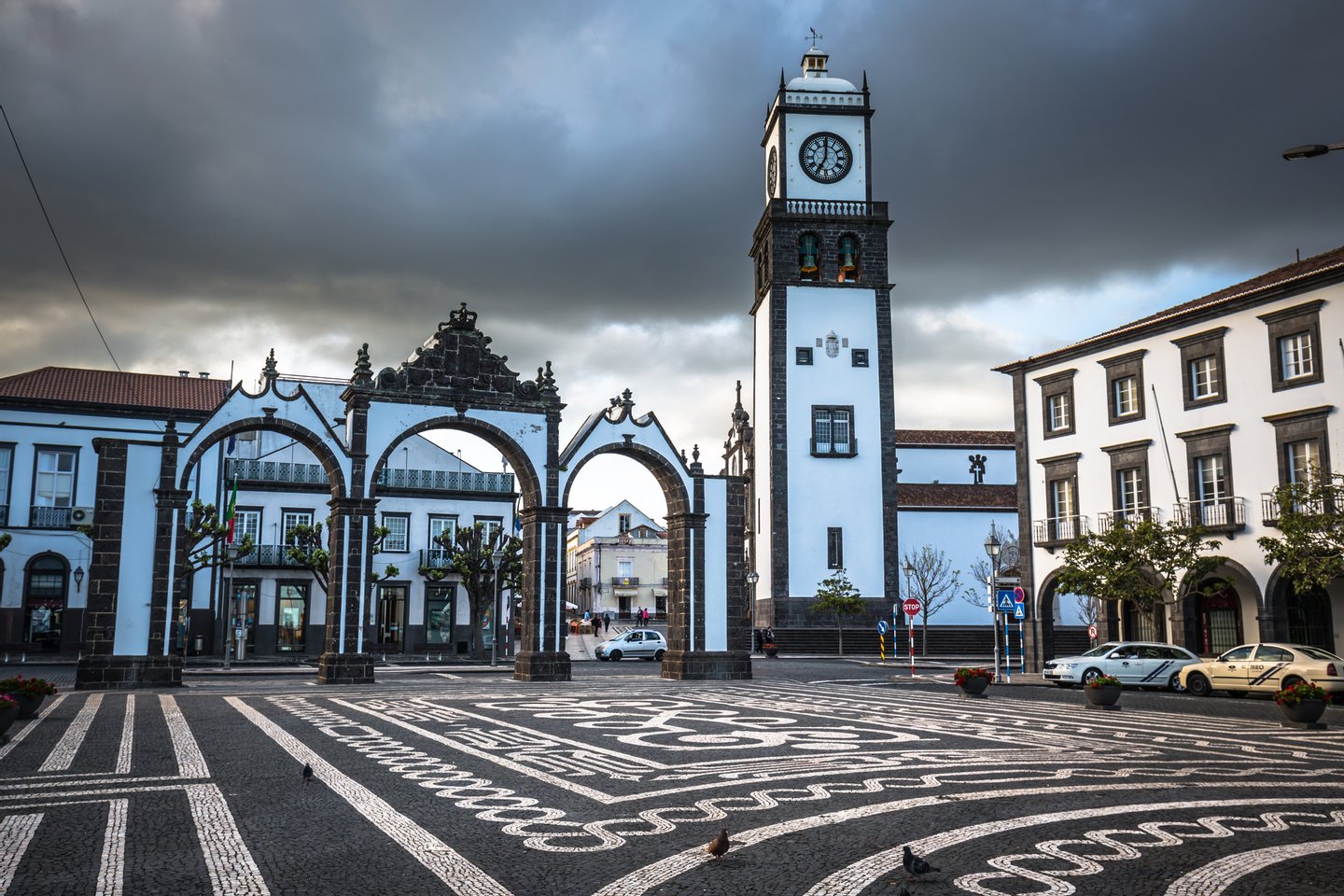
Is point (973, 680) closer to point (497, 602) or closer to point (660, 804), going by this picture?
point (660, 804)

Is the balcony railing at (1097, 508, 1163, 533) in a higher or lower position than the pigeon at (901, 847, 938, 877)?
higher

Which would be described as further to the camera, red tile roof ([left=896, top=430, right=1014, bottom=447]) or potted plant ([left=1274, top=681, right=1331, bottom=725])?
red tile roof ([left=896, top=430, right=1014, bottom=447])

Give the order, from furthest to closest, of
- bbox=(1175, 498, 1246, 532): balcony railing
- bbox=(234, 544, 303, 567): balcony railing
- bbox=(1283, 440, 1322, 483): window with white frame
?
bbox=(234, 544, 303, 567): balcony railing → bbox=(1175, 498, 1246, 532): balcony railing → bbox=(1283, 440, 1322, 483): window with white frame

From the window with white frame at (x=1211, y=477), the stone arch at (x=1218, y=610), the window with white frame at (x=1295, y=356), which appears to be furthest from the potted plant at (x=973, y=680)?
the window with white frame at (x=1295, y=356)

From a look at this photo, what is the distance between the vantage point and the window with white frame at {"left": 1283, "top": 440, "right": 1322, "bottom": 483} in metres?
28.1

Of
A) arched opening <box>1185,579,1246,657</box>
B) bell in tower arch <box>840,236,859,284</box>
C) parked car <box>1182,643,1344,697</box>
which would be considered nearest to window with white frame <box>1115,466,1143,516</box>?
arched opening <box>1185,579,1246,657</box>

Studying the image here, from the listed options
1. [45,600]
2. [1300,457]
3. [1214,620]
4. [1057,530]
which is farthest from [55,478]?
[1300,457]

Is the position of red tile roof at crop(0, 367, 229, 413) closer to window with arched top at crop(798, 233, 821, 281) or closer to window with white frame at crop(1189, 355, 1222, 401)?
window with arched top at crop(798, 233, 821, 281)

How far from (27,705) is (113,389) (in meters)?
34.5

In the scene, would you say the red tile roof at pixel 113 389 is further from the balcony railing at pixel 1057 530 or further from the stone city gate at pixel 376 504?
the balcony railing at pixel 1057 530

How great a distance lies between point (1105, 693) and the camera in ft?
63.6

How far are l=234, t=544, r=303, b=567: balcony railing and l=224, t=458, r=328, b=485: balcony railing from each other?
2.91 metres

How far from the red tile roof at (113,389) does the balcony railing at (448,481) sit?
840 centimetres

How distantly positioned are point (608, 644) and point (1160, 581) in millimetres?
22089
